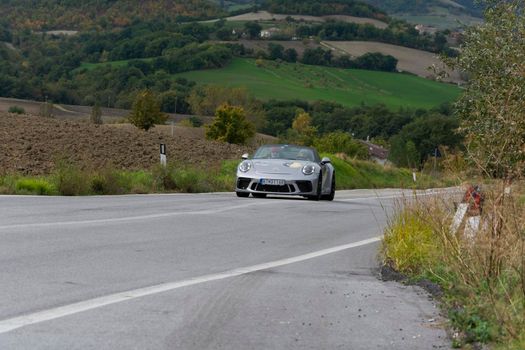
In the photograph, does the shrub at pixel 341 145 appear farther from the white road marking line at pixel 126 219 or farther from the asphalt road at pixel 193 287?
the asphalt road at pixel 193 287

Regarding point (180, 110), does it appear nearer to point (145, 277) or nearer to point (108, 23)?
point (108, 23)

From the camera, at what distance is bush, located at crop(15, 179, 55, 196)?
2233cm

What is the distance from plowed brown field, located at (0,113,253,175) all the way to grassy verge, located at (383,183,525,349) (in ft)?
53.6

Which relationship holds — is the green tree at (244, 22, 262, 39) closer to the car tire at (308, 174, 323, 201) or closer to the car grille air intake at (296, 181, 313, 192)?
the car tire at (308, 174, 323, 201)

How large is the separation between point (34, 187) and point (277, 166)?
521 centimetres

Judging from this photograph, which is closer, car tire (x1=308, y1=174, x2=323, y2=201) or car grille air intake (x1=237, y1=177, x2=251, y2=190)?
car grille air intake (x1=237, y1=177, x2=251, y2=190)

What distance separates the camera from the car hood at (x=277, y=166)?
24.5 m

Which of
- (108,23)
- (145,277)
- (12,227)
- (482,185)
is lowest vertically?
(108,23)

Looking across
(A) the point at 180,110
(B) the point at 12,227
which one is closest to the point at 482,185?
(B) the point at 12,227

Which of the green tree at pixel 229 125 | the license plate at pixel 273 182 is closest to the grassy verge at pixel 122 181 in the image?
the license plate at pixel 273 182

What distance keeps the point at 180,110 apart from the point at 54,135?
9225 centimetres

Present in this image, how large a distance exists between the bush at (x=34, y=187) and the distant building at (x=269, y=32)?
154179 millimetres

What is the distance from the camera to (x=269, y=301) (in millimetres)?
8938

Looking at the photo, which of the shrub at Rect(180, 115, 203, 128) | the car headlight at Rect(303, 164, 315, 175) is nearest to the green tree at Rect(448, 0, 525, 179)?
the car headlight at Rect(303, 164, 315, 175)
